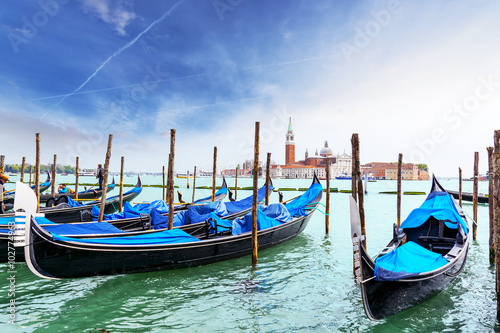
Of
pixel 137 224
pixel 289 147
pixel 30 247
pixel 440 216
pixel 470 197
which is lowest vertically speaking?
pixel 470 197

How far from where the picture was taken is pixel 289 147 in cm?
9669

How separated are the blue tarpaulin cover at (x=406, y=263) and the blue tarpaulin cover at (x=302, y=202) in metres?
4.13

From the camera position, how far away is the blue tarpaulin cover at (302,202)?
802 centimetres

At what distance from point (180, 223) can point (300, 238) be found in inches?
126

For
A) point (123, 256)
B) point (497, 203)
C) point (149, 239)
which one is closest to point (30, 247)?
point (123, 256)

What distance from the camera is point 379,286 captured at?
9.77ft

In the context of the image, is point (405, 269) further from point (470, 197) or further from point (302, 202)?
point (470, 197)

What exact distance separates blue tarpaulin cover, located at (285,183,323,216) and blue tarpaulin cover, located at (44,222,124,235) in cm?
435

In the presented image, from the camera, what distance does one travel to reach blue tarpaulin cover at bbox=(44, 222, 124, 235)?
4.84 metres

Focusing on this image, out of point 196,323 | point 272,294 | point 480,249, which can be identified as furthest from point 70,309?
point 480,249

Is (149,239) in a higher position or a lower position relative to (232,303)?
higher

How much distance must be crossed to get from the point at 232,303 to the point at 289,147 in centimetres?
9402

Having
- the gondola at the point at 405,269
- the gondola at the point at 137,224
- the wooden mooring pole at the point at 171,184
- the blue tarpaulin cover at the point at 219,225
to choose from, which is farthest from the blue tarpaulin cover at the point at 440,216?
the wooden mooring pole at the point at 171,184

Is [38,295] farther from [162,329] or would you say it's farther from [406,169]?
[406,169]
